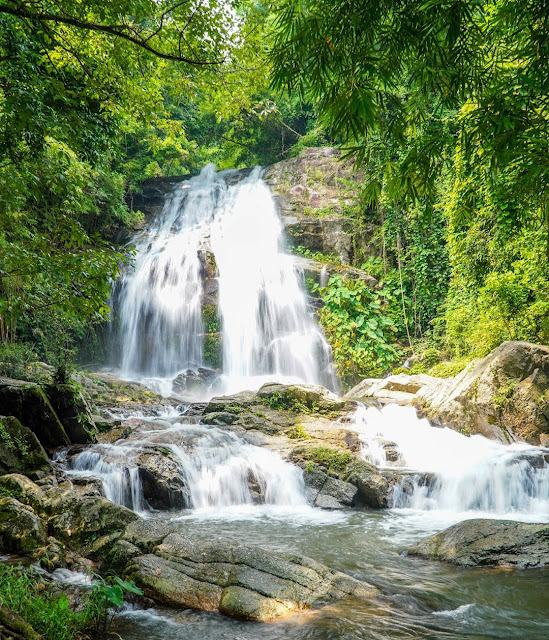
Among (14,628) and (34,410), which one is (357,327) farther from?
(14,628)

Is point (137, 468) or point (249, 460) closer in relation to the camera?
point (137, 468)

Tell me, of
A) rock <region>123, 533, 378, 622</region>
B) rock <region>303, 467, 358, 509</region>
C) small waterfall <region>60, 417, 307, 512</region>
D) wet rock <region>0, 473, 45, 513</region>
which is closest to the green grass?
rock <region>123, 533, 378, 622</region>

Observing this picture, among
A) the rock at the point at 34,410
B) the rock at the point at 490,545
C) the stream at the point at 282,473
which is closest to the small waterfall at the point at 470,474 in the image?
the stream at the point at 282,473

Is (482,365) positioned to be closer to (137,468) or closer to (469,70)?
(137,468)

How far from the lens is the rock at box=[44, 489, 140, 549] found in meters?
4.37

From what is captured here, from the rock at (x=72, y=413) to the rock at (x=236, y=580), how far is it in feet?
16.5

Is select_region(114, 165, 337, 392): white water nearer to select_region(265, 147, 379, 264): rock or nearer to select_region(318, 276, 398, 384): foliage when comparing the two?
select_region(318, 276, 398, 384): foliage

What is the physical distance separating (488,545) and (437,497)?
8.37 feet

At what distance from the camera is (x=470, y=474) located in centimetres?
737

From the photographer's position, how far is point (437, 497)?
7.27 meters

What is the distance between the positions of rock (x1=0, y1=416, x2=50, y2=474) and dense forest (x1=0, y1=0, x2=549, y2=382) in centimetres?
174

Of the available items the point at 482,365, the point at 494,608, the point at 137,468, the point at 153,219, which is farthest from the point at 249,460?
the point at 153,219

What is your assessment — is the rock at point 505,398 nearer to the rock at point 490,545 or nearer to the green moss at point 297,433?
the green moss at point 297,433

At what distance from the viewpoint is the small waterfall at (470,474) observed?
7.00 metres
